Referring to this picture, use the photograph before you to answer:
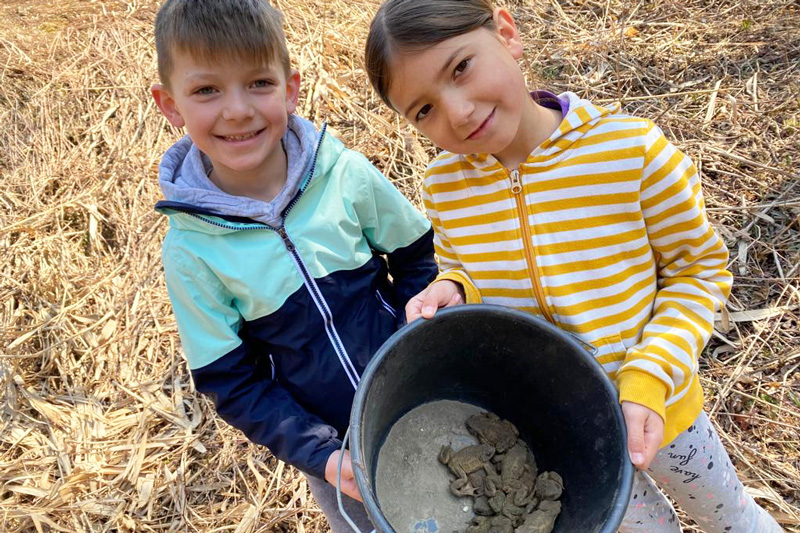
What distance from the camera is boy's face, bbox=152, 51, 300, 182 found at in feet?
4.15

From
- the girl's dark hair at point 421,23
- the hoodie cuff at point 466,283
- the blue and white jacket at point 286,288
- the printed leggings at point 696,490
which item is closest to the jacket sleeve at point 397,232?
the blue and white jacket at point 286,288

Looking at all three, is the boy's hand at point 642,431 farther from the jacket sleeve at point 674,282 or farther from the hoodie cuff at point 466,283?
the hoodie cuff at point 466,283

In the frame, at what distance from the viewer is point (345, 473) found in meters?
1.28

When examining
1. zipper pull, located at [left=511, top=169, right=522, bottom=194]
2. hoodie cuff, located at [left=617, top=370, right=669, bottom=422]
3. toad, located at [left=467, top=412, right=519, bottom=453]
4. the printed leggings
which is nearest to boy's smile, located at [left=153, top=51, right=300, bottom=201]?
zipper pull, located at [left=511, top=169, right=522, bottom=194]

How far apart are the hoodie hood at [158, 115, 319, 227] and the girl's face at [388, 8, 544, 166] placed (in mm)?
353

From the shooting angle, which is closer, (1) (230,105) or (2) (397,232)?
(1) (230,105)

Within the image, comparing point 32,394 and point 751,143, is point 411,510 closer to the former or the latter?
point 32,394

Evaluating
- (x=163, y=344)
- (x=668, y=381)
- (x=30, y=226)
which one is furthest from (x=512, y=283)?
(x=30, y=226)

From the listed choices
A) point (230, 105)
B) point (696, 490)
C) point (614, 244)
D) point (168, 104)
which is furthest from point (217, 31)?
point (696, 490)

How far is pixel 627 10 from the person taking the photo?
11.9 feet

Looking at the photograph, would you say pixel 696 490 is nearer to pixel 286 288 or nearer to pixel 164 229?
pixel 286 288

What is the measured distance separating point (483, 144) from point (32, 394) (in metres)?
2.48

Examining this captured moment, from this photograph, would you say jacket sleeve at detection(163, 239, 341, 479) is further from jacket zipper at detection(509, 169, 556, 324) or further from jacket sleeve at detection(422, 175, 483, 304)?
jacket zipper at detection(509, 169, 556, 324)

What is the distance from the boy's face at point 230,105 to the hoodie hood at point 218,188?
Result: 0.22 ft
